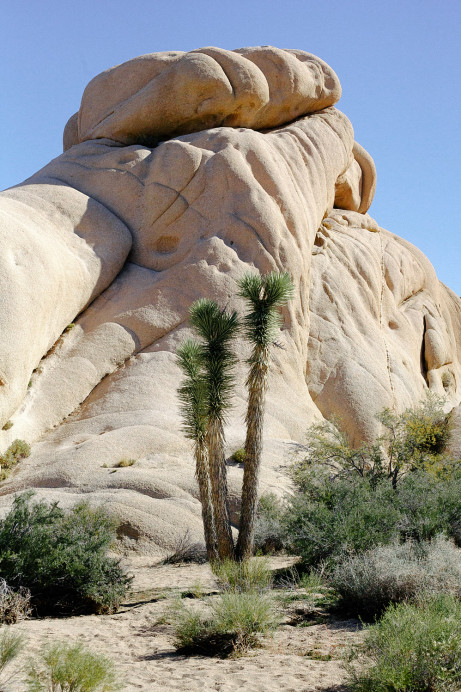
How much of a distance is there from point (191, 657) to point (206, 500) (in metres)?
3.73

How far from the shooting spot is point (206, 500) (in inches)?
427

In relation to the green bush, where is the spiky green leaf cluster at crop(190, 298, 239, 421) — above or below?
above

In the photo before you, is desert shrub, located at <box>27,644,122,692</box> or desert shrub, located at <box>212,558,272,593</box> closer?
desert shrub, located at <box>27,644,122,692</box>

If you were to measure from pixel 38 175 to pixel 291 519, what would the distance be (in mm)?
16974

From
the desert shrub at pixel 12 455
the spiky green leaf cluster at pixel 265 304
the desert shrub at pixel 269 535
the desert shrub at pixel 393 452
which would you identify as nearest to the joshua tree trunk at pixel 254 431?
the spiky green leaf cluster at pixel 265 304

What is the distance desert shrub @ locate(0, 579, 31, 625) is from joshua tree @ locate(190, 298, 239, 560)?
3.05m

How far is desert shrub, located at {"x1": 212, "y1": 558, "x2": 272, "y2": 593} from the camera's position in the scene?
29.4 ft

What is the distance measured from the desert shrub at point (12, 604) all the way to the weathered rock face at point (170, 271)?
15.3 feet

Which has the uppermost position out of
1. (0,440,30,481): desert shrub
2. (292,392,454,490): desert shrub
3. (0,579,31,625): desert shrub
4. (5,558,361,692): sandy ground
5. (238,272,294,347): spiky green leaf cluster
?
(238,272,294,347): spiky green leaf cluster

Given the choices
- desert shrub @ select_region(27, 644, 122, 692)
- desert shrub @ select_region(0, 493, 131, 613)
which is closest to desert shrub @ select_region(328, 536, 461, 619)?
desert shrub @ select_region(0, 493, 131, 613)

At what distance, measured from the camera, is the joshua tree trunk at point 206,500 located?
10.8 metres

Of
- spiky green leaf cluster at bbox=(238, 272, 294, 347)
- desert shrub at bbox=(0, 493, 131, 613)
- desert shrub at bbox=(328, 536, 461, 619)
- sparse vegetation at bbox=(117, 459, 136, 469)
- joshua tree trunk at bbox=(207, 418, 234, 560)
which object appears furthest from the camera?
sparse vegetation at bbox=(117, 459, 136, 469)

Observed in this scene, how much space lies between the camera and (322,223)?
2966 cm

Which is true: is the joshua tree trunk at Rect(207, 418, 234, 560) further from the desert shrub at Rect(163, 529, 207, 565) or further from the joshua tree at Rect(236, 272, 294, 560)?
the desert shrub at Rect(163, 529, 207, 565)
